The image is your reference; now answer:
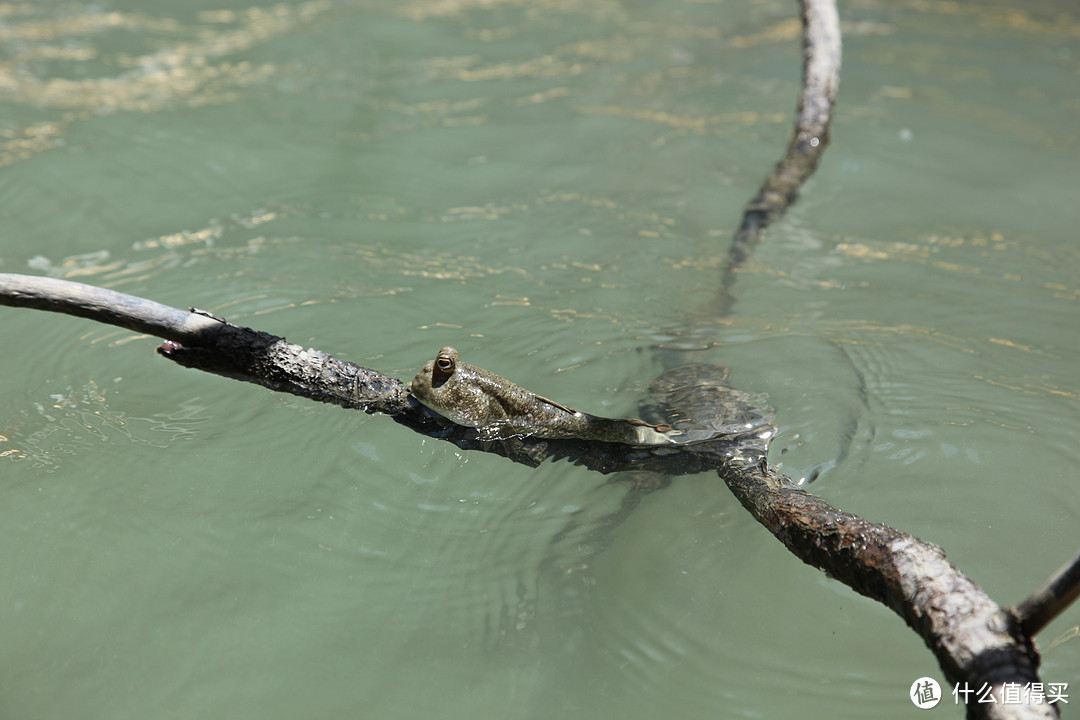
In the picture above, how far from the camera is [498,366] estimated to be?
325 centimetres

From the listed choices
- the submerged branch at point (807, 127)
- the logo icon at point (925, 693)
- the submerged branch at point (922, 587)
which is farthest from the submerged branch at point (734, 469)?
the submerged branch at point (807, 127)

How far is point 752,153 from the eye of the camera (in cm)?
567

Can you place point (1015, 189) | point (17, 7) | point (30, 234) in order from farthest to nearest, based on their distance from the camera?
point (17, 7) → point (1015, 189) → point (30, 234)

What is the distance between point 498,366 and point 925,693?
190 centimetres

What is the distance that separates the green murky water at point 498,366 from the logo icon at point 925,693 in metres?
0.05

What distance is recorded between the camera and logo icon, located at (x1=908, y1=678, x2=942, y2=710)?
197 cm

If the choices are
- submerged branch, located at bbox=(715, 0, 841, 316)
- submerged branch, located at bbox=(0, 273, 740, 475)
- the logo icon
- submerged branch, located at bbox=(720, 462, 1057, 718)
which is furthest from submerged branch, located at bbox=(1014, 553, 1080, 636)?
submerged branch, located at bbox=(715, 0, 841, 316)

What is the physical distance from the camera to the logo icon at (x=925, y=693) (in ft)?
6.47

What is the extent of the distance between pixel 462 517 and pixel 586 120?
4.55m

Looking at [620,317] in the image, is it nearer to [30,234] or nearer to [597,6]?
[30,234]

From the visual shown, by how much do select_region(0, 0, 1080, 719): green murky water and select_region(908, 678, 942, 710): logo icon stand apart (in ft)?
0.15

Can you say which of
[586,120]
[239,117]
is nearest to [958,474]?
[586,120]
